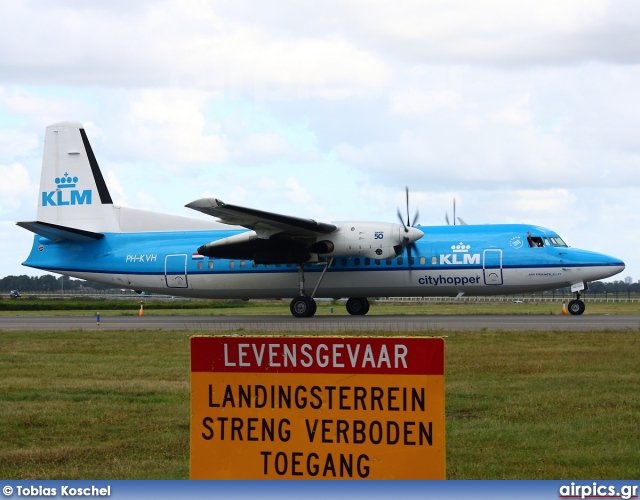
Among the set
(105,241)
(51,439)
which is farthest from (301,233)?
(51,439)

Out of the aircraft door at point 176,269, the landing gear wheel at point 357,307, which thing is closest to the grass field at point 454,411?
the aircraft door at point 176,269

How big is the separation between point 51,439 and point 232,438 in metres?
5.20

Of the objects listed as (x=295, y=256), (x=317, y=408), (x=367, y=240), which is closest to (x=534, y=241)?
(x=367, y=240)

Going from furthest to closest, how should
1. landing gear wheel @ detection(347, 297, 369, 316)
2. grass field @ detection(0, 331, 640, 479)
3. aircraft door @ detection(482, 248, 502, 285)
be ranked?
landing gear wheel @ detection(347, 297, 369, 316), aircraft door @ detection(482, 248, 502, 285), grass field @ detection(0, 331, 640, 479)

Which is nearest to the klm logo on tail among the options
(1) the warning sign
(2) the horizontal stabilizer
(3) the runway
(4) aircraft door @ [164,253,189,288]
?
(2) the horizontal stabilizer

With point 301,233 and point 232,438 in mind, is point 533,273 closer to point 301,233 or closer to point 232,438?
point 301,233

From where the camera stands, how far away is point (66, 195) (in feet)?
119

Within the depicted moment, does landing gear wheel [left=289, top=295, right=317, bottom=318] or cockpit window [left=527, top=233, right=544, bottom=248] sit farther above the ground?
cockpit window [left=527, top=233, right=544, bottom=248]

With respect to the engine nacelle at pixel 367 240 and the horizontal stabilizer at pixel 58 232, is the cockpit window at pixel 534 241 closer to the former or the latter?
the engine nacelle at pixel 367 240

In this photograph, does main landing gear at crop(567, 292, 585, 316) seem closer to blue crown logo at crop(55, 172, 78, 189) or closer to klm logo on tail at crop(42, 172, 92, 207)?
klm logo on tail at crop(42, 172, 92, 207)

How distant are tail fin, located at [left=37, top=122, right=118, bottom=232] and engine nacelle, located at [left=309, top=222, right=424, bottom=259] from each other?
35.2 feet

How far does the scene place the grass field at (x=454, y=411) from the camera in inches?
331

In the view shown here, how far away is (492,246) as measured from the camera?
3025 centimetres

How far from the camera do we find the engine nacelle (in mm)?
29391
